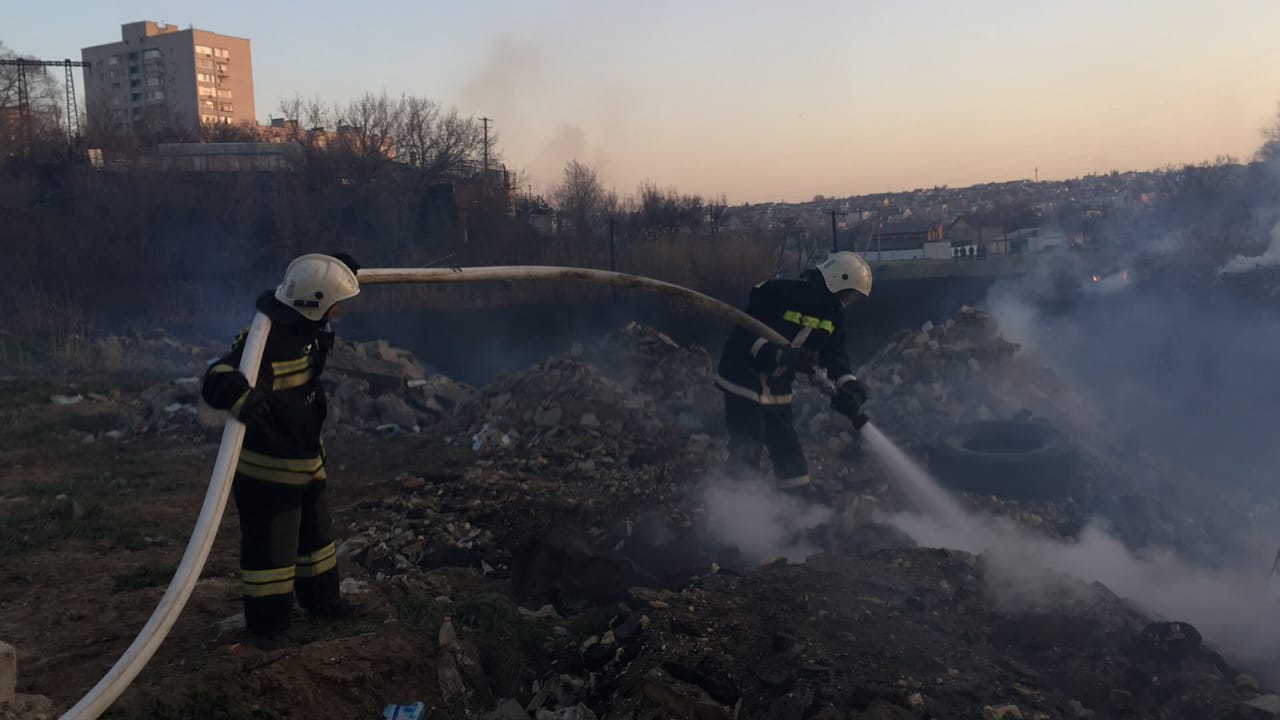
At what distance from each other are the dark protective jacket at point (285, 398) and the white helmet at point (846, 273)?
355cm

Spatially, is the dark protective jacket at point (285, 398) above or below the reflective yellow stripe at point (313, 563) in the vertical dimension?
above

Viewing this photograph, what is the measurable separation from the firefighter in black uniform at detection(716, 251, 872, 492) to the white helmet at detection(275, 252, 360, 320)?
318cm

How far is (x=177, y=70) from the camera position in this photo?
245ft

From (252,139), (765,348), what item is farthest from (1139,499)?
(252,139)

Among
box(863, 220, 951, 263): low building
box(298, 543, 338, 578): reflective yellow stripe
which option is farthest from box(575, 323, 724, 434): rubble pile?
box(863, 220, 951, 263): low building

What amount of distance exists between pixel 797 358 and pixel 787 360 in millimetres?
71

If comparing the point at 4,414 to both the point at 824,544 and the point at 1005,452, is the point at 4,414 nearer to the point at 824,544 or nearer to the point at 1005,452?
the point at 824,544

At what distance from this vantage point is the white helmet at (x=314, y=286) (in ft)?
13.1

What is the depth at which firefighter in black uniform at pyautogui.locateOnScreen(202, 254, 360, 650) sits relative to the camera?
3.82 meters

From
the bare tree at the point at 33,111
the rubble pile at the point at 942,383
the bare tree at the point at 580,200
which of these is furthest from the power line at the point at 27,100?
the rubble pile at the point at 942,383

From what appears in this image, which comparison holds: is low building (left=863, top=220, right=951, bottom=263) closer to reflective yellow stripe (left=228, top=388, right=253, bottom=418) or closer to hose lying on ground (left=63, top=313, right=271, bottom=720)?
hose lying on ground (left=63, top=313, right=271, bottom=720)

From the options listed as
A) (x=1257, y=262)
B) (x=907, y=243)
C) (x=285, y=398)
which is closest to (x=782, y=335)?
(x=285, y=398)

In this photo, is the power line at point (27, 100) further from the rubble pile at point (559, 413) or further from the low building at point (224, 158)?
the rubble pile at point (559, 413)

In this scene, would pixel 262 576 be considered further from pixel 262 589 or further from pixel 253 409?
pixel 253 409
